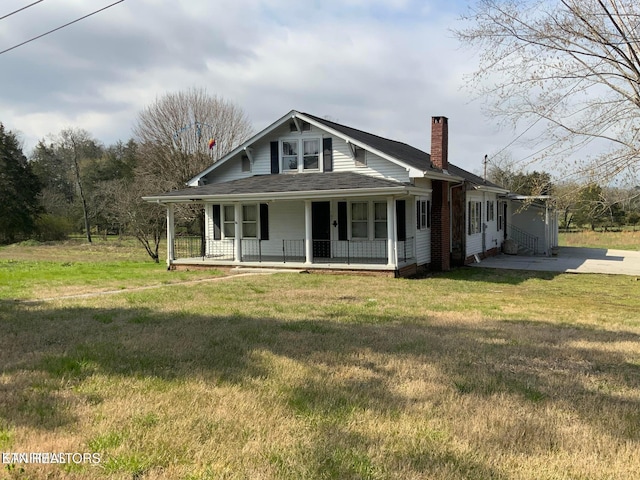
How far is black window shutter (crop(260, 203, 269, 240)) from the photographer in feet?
61.7

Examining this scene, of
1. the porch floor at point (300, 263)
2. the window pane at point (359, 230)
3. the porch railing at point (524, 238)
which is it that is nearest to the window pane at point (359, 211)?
the window pane at point (359, 230)

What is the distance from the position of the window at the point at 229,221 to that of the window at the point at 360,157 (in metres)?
5.05

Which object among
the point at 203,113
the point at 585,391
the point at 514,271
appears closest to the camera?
the point at 585,391

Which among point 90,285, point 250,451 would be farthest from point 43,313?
point 250,451

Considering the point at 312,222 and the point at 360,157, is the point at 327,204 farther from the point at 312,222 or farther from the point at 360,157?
the point at 360,157

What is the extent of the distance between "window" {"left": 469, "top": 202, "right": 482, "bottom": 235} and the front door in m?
6.20

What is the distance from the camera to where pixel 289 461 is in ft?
11.1

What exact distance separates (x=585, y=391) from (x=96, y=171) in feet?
161

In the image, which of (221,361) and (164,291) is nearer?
(221,361)

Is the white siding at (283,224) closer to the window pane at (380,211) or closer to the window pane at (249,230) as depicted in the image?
the window pane at (249,230)

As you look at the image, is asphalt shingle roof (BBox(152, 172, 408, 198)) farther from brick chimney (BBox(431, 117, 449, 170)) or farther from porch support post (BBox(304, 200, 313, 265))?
brick chimney (BBox(431, 117, 449, 170))

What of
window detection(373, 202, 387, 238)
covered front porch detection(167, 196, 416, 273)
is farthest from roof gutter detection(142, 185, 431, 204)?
window detection(373, 202, 387, 238)

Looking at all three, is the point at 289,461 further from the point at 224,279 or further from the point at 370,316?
the point at 224,279

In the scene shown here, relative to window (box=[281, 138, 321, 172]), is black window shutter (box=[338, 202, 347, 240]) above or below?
below
